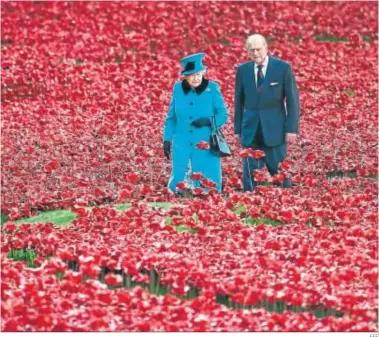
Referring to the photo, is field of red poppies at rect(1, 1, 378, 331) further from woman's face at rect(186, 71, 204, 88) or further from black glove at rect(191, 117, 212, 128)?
woman's face at rect(186, 71, 204, 88)

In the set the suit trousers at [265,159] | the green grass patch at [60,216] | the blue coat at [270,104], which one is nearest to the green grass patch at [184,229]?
the green grass patch at [60,216]

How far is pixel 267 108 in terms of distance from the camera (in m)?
12.2

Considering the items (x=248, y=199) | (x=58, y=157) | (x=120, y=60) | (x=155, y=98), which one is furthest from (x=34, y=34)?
(x=248, y=199)

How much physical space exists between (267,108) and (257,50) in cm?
76

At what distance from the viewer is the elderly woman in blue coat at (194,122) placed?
1198 cm

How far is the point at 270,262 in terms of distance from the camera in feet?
28.6

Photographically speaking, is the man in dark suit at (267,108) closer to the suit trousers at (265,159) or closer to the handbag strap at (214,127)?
the suit trousers at (265,159)

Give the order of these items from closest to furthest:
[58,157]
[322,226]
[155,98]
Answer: [322,226] → [58,157] → [155,98]

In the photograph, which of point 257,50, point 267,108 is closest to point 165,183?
point 267,108

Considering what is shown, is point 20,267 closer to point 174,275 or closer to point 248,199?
point 174,275

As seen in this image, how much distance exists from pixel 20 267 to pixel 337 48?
13.7 meters

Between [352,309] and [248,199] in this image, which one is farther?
[248,199]

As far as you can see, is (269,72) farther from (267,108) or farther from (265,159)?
(265,159)

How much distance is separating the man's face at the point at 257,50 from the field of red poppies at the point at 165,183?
1.08 meters
